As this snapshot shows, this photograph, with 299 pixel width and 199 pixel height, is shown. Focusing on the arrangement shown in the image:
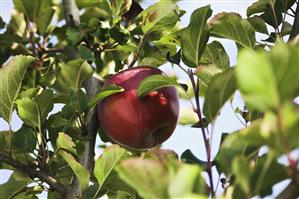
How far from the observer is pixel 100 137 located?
68.6 inches

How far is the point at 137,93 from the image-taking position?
1.29 m

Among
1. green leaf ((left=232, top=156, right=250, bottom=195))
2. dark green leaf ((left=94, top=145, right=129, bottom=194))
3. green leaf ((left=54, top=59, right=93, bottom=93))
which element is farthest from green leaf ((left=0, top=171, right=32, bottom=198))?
green leaf ((left=232, top=156, right=250, bottom=195))

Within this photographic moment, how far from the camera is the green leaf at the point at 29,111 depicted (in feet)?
4.74

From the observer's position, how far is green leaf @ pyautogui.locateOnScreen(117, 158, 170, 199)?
63 cm

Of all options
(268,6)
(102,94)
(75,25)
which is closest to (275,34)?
(268,6)

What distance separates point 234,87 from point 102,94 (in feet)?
1.71

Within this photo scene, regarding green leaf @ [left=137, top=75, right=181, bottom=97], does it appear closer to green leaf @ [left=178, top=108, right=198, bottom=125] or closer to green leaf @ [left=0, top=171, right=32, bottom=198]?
green leaf @ [left=178, top=108, right=198, bottom=125]

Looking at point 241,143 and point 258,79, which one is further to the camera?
point 241,143

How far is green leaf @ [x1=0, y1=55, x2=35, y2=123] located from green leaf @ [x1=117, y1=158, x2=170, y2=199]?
886 mm

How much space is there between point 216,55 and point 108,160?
36 cm

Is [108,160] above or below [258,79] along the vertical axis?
below

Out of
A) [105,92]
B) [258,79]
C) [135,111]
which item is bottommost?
[135,111]

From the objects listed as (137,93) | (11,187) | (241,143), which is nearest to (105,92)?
(137,93)

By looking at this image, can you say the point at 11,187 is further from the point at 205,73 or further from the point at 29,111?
the point at 205,73
